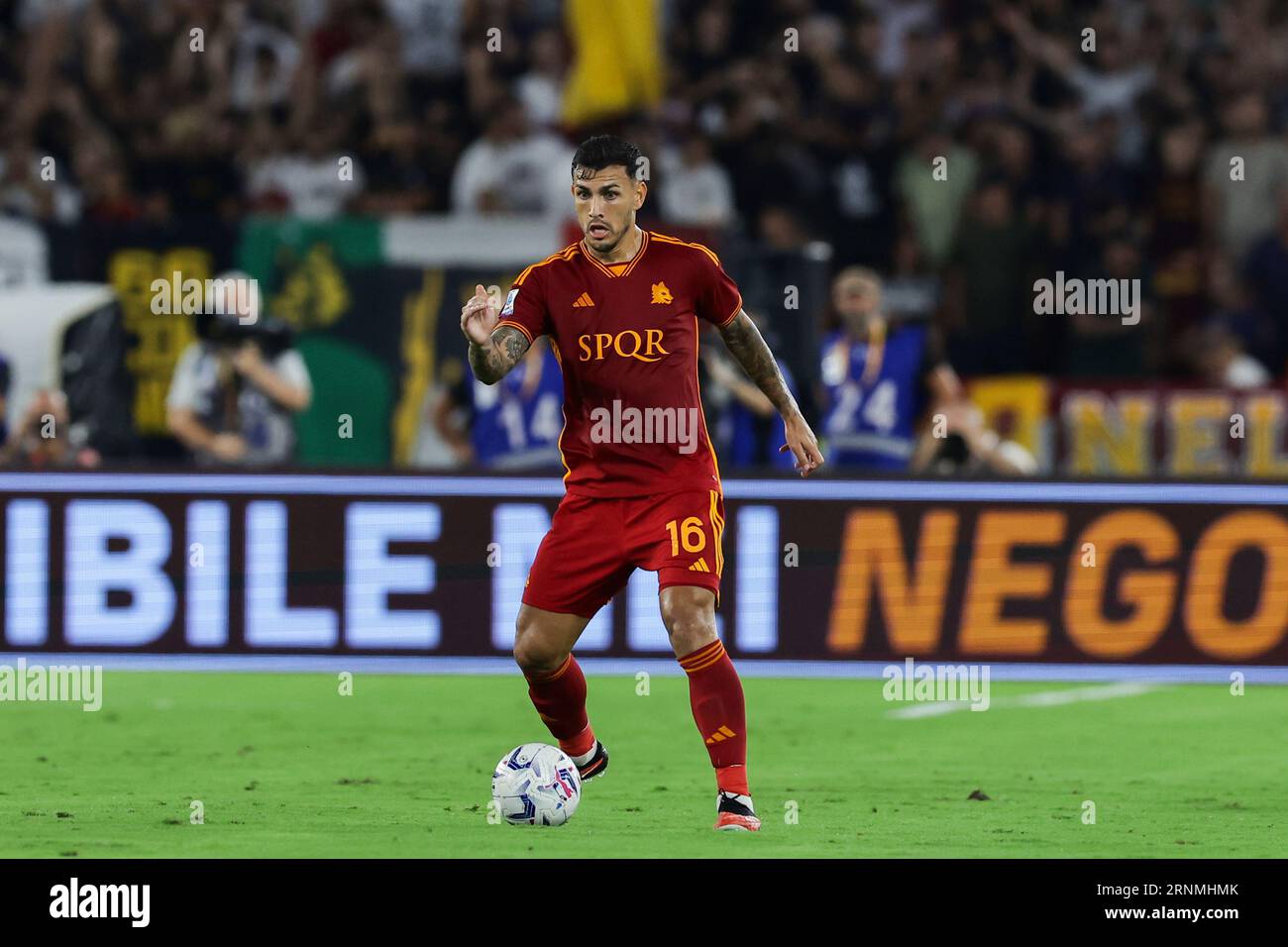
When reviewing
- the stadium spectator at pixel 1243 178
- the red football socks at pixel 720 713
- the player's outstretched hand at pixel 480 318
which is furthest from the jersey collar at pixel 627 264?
the stadium spectator at pixel 1243 178

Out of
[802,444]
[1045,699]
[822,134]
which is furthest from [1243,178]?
[802,444]

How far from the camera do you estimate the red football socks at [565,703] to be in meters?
8.59

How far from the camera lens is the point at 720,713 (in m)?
8.06

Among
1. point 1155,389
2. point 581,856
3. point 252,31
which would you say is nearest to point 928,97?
point 1155,389

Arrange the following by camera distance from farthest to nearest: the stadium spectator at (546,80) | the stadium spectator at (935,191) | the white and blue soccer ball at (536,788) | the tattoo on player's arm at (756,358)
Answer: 1. the stadium spectator at (546,80)
2. the stadium spectator at (935,191)
3. the tattoo on player's arm at (756,358)
4. the white and blue soccer ball at (536,788)

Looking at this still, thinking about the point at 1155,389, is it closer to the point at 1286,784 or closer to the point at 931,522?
the point at 931,522

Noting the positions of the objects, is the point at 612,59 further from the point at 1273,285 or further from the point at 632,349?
the point at 632,349

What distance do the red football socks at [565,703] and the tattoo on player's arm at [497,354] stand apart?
114cm

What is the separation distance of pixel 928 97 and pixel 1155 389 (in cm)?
304

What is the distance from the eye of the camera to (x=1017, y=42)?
18.7 meters

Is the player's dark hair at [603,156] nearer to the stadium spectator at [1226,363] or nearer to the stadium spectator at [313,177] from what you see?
the stadium spectator at [1226,363]

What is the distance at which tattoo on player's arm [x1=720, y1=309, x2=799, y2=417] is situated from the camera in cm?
847

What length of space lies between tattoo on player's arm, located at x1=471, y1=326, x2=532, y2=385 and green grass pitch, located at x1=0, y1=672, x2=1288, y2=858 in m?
1.48

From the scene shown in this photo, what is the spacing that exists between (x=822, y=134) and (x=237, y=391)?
217 inches
